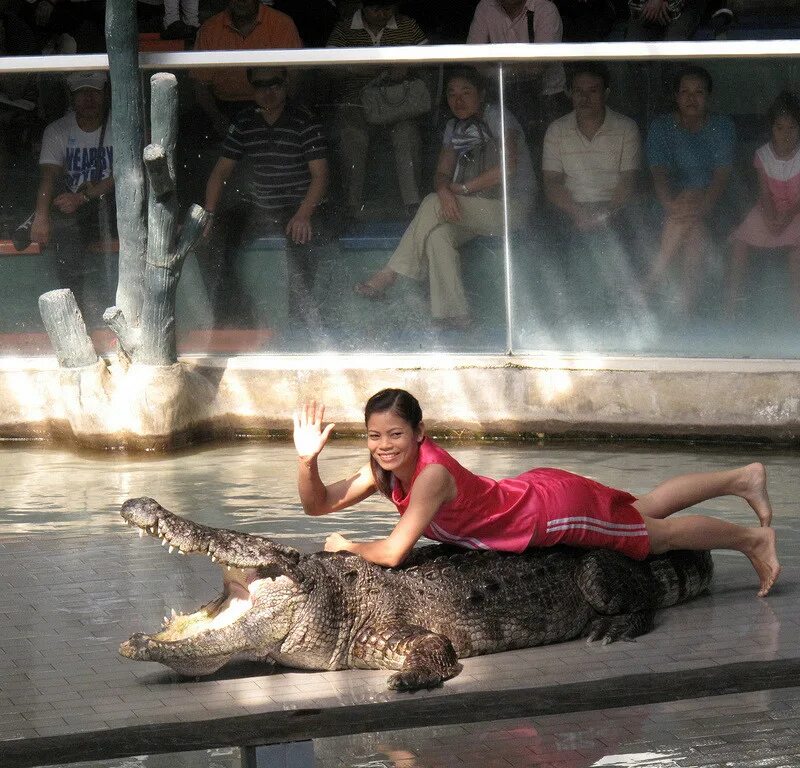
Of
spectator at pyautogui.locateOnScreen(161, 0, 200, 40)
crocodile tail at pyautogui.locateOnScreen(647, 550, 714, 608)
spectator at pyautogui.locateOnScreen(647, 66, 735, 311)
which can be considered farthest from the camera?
spectator at pyautogui.locateOnScreen(161, 0, 200, 40)

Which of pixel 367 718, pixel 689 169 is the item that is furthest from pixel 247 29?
pixel 367 718

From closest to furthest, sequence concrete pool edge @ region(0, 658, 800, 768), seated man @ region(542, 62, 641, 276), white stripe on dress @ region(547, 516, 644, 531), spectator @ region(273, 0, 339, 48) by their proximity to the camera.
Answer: concrete pool edge @ region(0, 658, 800, 768) < white stripe on dress @ region(547, 516, 644, 531) < seated man @ region(542, 62, 641, 276) < spectator @ region(273, 0, 339, 48)

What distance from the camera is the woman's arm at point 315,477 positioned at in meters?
4.83

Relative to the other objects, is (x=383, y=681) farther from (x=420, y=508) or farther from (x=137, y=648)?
(x=137, y=648)

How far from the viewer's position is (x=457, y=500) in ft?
15.5

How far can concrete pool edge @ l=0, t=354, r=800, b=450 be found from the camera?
7965 mm

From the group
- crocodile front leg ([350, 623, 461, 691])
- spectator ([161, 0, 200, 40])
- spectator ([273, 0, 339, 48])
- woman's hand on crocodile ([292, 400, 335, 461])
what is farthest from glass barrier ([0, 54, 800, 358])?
crocodile front leg ([350, 623, 461, 691])

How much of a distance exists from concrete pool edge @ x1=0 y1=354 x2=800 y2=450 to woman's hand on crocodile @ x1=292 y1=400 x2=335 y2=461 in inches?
136

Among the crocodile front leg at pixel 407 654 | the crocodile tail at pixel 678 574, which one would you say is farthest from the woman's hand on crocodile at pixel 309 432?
the crocodile tail at pixel 678 574

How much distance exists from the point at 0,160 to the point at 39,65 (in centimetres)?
60

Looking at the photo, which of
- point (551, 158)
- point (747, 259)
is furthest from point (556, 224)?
point (747, 259)

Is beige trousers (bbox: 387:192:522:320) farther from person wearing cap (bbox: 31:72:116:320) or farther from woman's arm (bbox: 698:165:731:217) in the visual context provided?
person wearing cap (bbox: 31:72:116:320)

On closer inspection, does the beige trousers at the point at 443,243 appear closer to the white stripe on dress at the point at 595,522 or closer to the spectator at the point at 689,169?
the spectator at the point at 689,169

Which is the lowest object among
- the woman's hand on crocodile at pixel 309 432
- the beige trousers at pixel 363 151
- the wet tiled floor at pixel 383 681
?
the wet tiled floor at pixel 383 681
